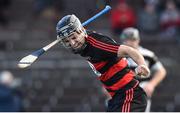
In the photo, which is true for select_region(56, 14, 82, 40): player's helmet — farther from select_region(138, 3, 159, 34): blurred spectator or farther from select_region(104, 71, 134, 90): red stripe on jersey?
select_region(138, 3, 159, 34): blurred spectator

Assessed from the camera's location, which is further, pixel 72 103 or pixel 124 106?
pixel 72 103

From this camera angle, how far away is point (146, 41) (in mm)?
16875

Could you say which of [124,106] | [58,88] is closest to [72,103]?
[58,88]

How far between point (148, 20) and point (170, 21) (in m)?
0.48

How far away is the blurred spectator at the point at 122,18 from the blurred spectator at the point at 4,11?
2948 mm

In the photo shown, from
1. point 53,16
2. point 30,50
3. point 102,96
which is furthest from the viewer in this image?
point 53,16

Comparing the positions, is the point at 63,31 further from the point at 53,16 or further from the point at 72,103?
the point at 53,16

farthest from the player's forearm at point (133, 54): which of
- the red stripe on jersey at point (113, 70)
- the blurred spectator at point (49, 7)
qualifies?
the blurred spectator at point (49, 7)

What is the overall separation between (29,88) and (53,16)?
9.92 ft

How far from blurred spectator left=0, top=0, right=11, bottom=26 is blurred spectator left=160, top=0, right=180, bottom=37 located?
3.84 metres

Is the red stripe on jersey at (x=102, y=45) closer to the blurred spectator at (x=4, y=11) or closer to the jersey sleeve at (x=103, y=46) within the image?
Result: the jersey sleeve at (x=103, y=46)

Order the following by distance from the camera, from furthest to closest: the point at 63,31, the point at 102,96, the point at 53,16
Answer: the point at 53,16, the point at 102,96, the point at 63,31

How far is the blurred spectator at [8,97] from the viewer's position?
14422 mm

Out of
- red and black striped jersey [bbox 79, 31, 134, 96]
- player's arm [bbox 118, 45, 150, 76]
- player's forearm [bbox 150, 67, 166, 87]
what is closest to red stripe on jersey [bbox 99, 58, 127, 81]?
red and black striped jersey [bbox 79, 31, 134, 96]
